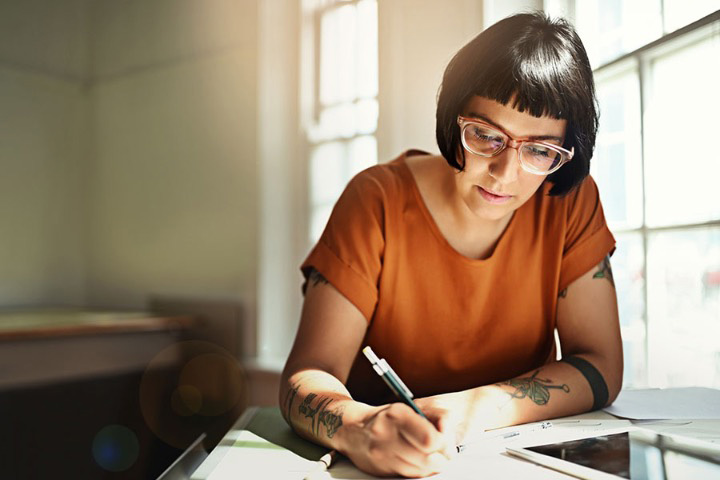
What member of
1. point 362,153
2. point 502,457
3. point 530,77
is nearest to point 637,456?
point 502,457

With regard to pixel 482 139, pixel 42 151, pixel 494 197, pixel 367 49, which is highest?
pixel 367 49

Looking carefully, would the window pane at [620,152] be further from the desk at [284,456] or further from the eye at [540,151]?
the desk at [284,456]

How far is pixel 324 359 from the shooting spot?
3.86ft

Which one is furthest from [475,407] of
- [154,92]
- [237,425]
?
[154,92]

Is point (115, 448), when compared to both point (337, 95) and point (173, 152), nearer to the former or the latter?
point (173, 152)

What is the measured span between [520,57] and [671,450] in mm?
684

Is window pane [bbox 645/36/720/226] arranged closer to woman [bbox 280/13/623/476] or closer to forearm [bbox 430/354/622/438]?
woman [bbox 280/13/623/476]

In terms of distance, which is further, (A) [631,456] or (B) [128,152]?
(B) [128,152]

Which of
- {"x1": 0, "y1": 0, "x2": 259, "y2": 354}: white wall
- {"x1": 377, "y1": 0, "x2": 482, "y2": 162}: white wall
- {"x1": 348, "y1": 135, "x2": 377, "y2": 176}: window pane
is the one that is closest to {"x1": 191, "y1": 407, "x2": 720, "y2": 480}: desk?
{"x1": 377, "y1": 0, "x2": 482, "y2": 162}: white wall

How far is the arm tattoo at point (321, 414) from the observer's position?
90cm

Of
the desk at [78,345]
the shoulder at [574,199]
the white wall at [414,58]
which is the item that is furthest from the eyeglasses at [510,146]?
the desk at [78,345]

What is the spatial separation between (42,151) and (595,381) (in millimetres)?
4215

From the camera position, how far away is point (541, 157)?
118 cm

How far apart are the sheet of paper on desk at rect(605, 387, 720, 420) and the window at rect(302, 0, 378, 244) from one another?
1.65m
